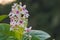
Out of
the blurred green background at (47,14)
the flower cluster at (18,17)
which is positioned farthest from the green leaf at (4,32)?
the blurred green background at (47,14)

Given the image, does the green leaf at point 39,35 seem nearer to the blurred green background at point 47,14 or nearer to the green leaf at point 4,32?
the green leaf at point 4,32

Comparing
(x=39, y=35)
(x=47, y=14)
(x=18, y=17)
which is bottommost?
(x=47, y=14)

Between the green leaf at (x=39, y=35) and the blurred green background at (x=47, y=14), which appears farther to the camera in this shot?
the blurred green background at (x=47, y=14)

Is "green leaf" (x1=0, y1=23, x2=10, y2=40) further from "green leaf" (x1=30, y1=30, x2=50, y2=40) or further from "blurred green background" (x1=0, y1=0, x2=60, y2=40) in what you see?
"blurred green background" (x1=0, y1=0, x2=60, y2=40)

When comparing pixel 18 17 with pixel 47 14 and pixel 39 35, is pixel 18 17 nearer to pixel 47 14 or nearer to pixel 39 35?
pixel 39 35

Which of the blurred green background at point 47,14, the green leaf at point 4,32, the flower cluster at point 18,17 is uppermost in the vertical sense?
the flower cluster at point 18,17

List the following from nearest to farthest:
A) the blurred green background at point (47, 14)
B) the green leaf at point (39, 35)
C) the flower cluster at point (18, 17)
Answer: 1. the flower cluster at point (18, 17)
2. the green leaf at point (39, 35)
3. the blurred green background at point (47, 14)

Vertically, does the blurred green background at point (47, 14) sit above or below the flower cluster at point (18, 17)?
below

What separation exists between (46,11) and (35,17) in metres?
0.29

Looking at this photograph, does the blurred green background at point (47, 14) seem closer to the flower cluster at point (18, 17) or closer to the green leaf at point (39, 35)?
the green leaf at point (39, 35)

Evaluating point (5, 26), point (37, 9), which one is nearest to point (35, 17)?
point (37, 9)

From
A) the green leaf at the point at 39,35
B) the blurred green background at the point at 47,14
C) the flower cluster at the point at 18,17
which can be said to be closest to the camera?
the flower cluster at the point at 18,17

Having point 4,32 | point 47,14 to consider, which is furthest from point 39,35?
point 47,14

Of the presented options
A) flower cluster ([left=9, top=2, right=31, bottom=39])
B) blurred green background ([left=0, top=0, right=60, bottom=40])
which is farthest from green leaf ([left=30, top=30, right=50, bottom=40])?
blurred green background ([left=0, top=0, right=60, bottom=40])
